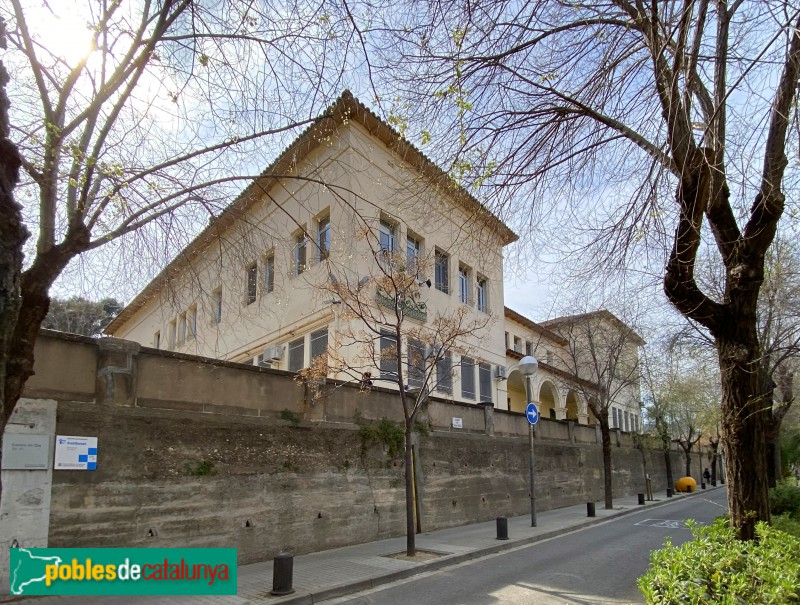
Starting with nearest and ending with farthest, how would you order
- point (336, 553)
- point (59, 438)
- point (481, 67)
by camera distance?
point (481, 67) < point (59, 438) < point (336, 553)

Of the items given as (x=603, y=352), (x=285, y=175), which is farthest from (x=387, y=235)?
(x=603, y=352)

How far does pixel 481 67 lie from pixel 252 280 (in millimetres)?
6262

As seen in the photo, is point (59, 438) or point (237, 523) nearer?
point (59, 438)

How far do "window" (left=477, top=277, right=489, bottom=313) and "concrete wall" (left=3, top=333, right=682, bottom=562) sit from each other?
803 cm

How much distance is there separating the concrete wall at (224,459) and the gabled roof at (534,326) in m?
12.0

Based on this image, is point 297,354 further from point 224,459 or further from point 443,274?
point 224,459

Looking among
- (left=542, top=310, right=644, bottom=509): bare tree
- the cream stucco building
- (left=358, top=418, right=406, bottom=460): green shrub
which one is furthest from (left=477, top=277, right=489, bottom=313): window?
(left=358, top=418, right=406, bottom=460): green shrub

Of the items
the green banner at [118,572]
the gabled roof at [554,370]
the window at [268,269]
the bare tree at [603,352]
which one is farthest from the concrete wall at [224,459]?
the gabled roof at [554,370]

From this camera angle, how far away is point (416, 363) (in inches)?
557

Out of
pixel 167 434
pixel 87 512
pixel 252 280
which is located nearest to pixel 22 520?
pixel 87 512

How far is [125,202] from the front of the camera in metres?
6.99

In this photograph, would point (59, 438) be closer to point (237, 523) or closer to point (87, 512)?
point (87, 512)

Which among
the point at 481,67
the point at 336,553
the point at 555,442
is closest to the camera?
the point at 481,67

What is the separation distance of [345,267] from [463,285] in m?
9.31
